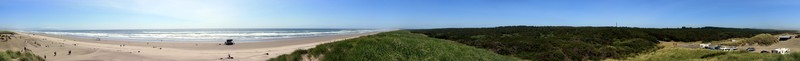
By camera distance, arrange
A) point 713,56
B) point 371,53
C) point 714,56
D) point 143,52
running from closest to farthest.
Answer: point 371,53 < point 714,56 < point 713,56 < point 143,52

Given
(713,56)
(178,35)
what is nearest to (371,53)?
(713,56)

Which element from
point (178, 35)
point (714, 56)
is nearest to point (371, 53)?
point (714, 56)

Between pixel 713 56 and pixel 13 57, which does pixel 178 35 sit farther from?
pixel 713 56

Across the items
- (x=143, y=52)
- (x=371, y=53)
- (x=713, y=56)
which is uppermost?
(x=371, y=53)

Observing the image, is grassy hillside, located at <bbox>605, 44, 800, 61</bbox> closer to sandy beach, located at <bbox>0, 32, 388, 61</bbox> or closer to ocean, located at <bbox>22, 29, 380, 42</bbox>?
sandy beach, located at <bbox>0, 32, 388, 61</bbox>

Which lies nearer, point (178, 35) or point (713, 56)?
point (713, 56)

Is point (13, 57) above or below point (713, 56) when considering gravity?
above

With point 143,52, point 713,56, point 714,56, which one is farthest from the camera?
point 143,52

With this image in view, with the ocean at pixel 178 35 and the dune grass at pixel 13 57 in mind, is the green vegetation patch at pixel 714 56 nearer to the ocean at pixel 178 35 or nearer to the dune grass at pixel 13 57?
the dune grass at pixel 13 57

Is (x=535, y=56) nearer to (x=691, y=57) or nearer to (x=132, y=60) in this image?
(x=691, y=57)

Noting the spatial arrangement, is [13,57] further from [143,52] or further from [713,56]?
[713,56]

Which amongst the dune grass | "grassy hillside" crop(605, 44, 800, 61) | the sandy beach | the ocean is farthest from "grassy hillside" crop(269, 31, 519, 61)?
the ocean

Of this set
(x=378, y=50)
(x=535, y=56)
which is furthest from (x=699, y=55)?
(x=378, y=50)

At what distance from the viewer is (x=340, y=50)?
20484mm
